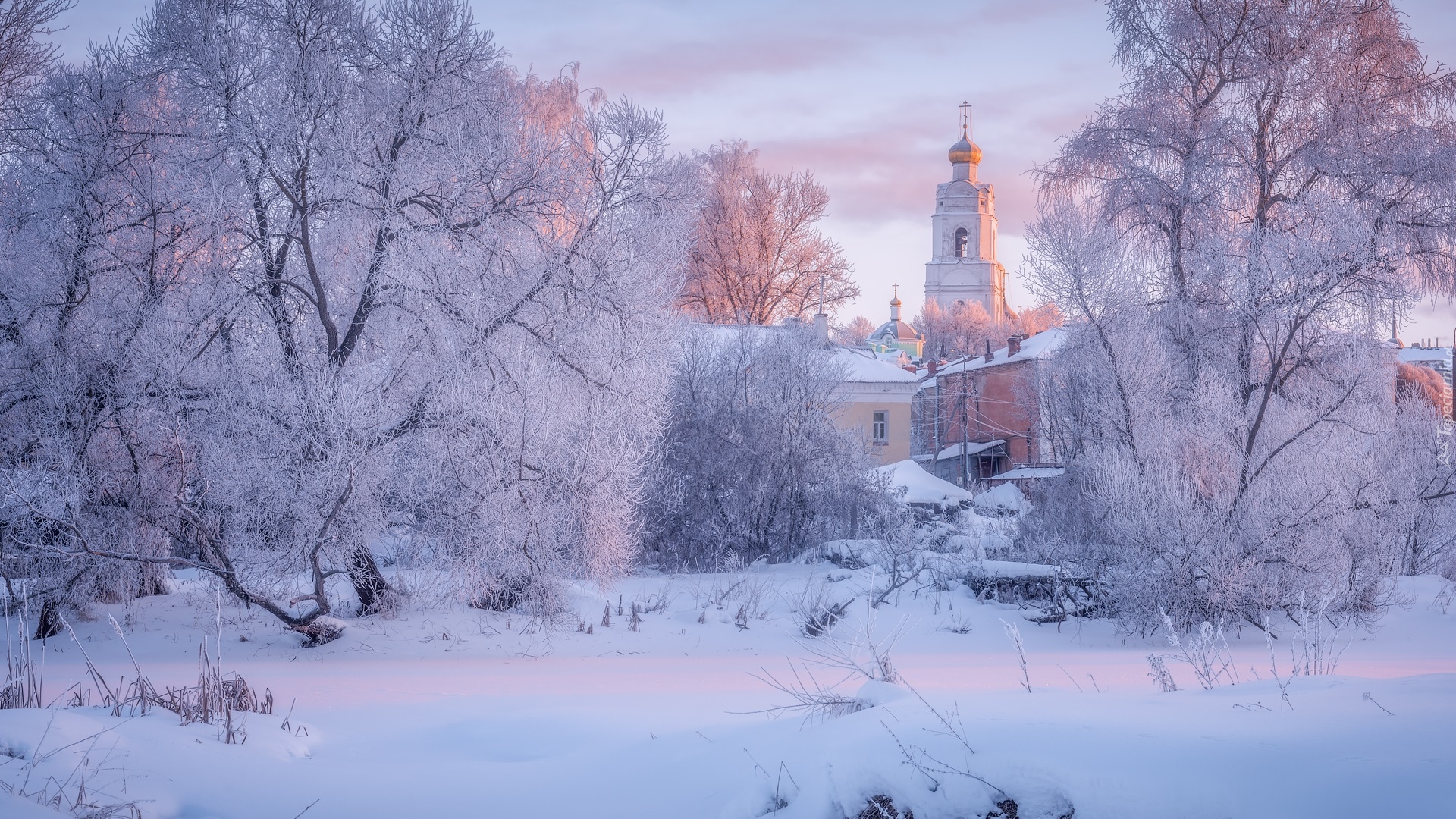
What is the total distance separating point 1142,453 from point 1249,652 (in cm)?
286

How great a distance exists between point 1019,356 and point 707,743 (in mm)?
34155

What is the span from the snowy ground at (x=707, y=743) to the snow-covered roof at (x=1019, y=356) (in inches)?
985

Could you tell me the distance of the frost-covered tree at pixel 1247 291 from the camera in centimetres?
1290

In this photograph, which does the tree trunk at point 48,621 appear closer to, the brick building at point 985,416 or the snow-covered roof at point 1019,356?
the snow-covered roof at point 1019,356

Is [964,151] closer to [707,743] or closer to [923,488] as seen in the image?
[923,488]

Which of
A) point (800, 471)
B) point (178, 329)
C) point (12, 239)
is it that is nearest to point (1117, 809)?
point (178, 329)

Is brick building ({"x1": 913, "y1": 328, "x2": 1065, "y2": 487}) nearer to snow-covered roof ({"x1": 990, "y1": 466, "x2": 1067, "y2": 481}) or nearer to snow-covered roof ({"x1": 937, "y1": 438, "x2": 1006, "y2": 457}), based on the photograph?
snow-covered roof ({"x1": 937, "y1": 438, "x2": 1006, "y2": 457})

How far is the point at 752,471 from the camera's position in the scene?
2070 centimetres

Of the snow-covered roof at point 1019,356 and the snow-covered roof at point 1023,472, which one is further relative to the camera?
the snow-covered roof at point 1019,356

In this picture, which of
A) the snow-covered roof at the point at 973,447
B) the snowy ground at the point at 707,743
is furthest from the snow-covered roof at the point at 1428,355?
the snowy ground at the point at 707,743

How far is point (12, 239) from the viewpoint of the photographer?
11.2 metres

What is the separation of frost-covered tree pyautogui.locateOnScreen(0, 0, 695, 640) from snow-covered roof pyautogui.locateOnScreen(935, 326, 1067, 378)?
74.6 feet

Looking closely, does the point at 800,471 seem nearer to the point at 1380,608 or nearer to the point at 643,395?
the point at 643,395

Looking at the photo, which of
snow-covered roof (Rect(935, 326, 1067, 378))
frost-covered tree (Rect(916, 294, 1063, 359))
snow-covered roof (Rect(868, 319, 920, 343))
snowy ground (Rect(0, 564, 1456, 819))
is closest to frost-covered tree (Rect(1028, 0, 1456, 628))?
snowy ground (Rect(0, 564, 1456, 819))
